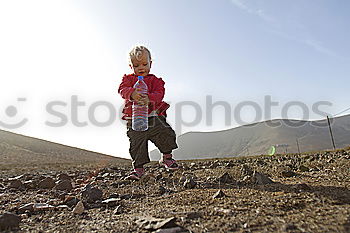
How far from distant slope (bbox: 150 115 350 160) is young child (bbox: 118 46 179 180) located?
5538 inches

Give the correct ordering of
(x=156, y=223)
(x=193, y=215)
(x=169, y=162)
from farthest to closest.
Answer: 1. (x=169, y=162)
2. (x=193, y=215)
3. (x=156, y=223)

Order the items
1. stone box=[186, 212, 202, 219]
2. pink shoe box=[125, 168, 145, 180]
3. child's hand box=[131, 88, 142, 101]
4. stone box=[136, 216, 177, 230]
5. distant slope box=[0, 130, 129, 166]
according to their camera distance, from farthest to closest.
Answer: distant slope box=[0, 130, 129, 166]
child's hand box=[131, 88, 142, 101]
pink shoe box=[125, 168, 145, 180]
stone box=[186, 212, 202, 219]
stone box=[136, 216, 177, 230]

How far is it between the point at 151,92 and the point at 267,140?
6521 inches

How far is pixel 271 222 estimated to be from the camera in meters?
1.32

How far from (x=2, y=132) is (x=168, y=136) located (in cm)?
4990

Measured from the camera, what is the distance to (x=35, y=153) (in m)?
36.5

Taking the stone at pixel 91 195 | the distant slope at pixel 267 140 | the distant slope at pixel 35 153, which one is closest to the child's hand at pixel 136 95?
the stone at pixel 91 195

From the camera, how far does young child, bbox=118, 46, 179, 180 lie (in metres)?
4.61

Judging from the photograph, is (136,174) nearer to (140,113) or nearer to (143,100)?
(140,113)

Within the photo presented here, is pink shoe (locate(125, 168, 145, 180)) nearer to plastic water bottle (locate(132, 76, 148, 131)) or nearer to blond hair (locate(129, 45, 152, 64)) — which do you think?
plastic water bottle (locate(132, 76, 148, 131))

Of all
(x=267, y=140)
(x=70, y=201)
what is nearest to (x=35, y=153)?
(x=70, y=201)

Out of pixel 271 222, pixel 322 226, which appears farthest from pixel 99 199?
pixel 322 226

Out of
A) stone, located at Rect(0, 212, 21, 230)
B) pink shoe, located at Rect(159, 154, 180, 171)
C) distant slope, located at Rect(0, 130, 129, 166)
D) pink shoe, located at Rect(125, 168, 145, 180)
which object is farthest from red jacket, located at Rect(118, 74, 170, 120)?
distant slope, located at Rect(0, 130, 129, 166)

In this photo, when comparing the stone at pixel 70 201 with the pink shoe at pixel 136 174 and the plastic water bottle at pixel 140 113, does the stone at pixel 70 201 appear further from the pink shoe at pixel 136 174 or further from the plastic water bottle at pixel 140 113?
the plastic water bottle at pixel 140 113
